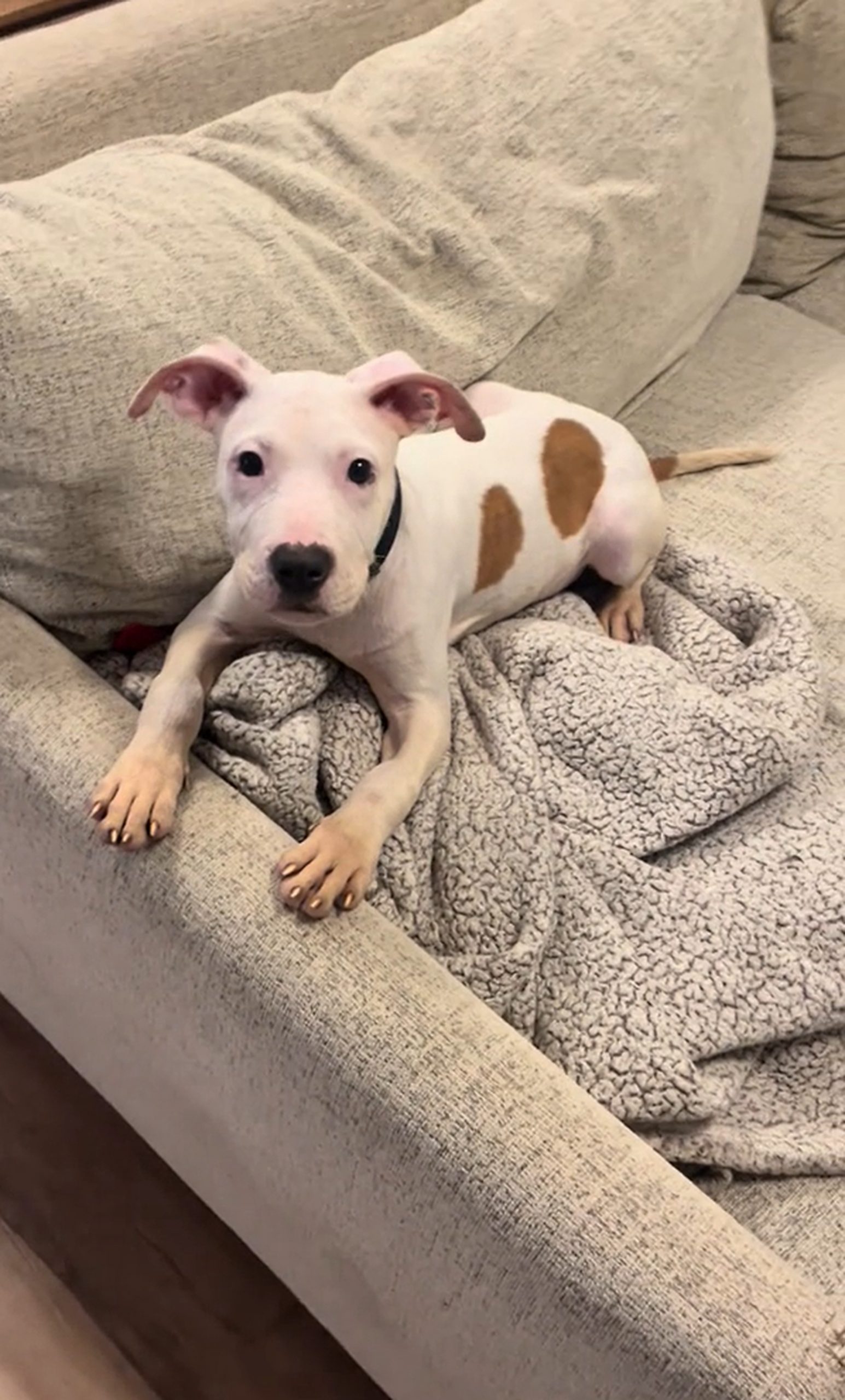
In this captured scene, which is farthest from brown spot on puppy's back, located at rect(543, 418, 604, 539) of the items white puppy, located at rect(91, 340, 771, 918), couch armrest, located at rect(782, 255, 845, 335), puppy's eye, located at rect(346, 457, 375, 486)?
couch armrest, located at rect(782, 255, 845, 335)

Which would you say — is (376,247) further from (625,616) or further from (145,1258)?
(145,1258)

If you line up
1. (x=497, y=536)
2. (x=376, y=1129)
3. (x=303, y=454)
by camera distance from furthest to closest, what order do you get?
(x=497, y=536) < (x=303, y=454) < (x=376, y=1129)

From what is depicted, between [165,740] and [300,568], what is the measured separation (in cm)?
21

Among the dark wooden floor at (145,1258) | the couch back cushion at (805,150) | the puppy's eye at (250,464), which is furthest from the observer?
the couch back cushion at (805,150)

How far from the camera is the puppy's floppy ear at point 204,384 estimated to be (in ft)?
3.63

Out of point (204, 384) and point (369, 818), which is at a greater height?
point (204, 384)

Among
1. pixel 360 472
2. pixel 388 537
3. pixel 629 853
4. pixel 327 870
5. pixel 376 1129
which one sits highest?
pixel 360 472

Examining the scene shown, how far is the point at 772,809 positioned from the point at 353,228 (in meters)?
0.85

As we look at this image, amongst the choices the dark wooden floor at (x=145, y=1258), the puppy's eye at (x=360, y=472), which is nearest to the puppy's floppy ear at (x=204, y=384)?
the puppy's eye at (x=360, y=472)

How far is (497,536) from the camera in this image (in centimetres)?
146

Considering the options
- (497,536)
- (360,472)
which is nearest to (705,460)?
(497,536)

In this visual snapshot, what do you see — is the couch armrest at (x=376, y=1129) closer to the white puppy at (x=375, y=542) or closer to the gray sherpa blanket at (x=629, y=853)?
the white puppy at (x=375, y=542)

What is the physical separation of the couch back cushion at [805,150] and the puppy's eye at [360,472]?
1.47 meters

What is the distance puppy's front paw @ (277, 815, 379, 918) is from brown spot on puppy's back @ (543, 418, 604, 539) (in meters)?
0.62
